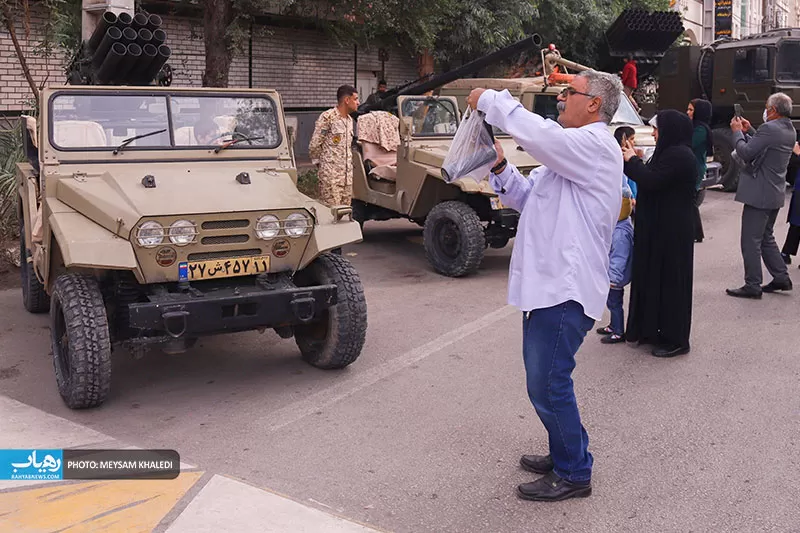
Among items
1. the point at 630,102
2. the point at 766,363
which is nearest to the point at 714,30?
the point at 630,102

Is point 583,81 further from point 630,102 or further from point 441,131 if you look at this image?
point 630,102

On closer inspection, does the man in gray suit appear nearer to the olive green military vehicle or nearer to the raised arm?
the olive green military vehicle

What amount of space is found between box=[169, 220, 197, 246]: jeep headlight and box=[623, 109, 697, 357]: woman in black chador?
2.92 metres

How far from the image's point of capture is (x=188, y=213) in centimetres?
496

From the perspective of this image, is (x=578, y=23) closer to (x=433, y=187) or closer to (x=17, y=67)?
(x=433, y=187)

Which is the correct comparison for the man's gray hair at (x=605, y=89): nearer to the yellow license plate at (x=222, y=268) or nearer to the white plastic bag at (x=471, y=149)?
the white plastic bag at (x=471, y=149)

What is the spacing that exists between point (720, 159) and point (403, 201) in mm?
8968

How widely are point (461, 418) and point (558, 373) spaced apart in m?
1.28

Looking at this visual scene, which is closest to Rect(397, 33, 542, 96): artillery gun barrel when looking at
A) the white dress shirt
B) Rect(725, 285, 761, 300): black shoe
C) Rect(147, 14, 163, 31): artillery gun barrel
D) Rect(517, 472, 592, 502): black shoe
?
Rect(725, 285, 761, 300): black shoe

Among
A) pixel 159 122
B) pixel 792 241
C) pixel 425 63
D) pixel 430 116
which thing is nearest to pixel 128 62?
pixel 159 122

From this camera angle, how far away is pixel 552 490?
12.8 feet

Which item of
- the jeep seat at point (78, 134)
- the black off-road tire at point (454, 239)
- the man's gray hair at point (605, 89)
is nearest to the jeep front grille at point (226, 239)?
Result: the jeep seat at point (78, 134)

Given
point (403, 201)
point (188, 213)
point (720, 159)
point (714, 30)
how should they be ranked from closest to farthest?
point (188, 213) < point (403, 201) < point (720, 159) < point (714, 30)

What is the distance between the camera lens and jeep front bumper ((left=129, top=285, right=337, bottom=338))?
4.71 m
